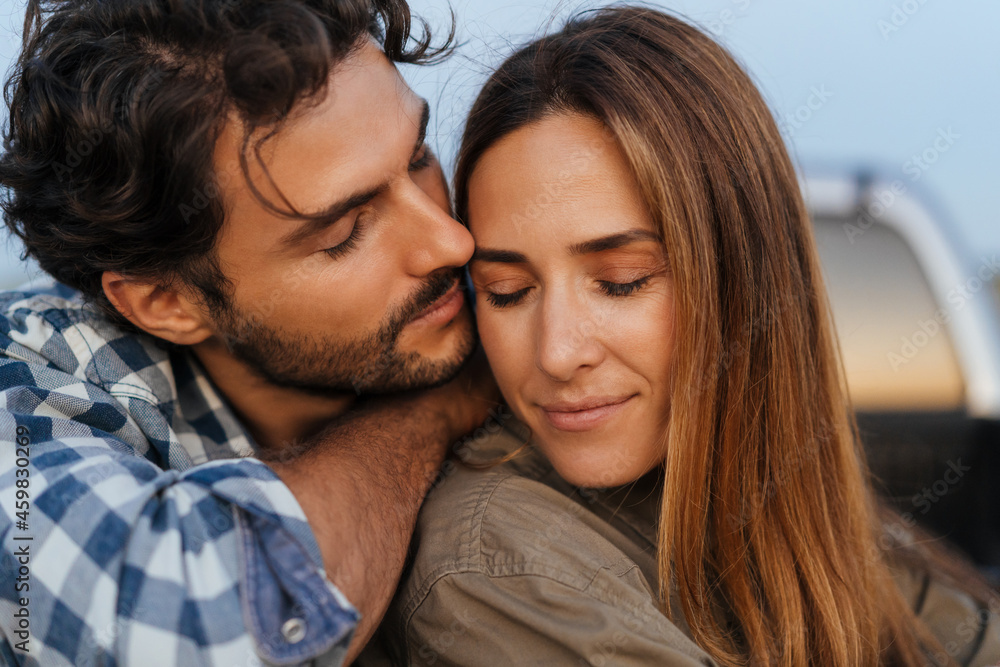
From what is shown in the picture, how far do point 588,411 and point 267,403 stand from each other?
125 centimetres

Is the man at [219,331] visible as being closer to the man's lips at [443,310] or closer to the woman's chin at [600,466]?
the man's lips at [443,310]

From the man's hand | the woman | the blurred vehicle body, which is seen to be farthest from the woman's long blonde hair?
the blurred vehicle body

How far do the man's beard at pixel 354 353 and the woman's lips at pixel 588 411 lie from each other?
545 mm

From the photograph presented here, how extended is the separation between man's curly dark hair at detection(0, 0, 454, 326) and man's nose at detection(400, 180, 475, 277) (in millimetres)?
414

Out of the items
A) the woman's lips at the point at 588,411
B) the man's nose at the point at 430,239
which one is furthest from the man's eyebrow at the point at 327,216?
the woman's lips at the point at 588,411

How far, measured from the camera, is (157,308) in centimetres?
235

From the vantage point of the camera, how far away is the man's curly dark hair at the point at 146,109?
1.98 m

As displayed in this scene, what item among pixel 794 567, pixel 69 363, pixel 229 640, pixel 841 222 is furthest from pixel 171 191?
pixel 841 222

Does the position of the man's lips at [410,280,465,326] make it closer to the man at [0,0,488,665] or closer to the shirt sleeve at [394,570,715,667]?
the man at [0,0,488,665]

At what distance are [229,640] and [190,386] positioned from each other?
→ 1287mm

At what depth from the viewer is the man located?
56.7 inches

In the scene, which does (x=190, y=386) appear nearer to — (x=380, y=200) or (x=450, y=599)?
(x=380, y=200)

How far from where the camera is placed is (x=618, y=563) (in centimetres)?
180

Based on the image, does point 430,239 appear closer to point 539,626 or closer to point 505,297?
point 505,297
